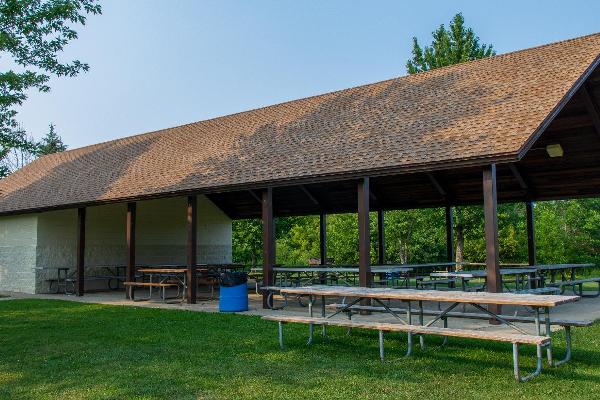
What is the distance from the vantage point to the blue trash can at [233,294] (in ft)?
37.1

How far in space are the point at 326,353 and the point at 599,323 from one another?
15.0 feet

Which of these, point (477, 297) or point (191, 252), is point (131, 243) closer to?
point (191, 252)

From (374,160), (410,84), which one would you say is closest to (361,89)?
(410,84)

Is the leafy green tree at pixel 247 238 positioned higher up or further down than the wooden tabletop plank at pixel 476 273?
higher up

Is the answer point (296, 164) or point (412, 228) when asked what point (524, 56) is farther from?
point (412, 228)

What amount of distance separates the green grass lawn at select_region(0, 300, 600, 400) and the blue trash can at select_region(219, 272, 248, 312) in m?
1.74

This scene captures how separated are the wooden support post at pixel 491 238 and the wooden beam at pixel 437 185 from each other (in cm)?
580

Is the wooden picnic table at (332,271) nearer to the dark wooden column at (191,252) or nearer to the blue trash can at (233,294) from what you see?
the blue trash can at (233,294)

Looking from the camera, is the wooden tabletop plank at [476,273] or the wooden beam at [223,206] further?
the wooden beam at [223,206]

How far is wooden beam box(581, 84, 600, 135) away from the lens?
10852mm

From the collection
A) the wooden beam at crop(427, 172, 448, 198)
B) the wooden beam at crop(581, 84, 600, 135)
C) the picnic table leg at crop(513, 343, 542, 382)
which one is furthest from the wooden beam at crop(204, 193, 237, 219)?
the picnic table leg at crop(513, 343, 542, 382)

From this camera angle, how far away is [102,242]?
18.6 metres

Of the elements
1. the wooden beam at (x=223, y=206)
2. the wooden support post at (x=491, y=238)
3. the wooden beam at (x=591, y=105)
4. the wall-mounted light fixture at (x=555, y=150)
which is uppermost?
the wooden beam at (x=591, y=105)

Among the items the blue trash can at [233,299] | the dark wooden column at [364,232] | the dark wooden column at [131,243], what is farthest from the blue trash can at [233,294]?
the dark wooden column at [131,243]
